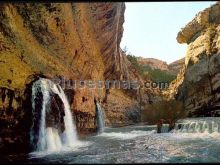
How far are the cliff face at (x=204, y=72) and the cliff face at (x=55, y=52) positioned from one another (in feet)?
29.3

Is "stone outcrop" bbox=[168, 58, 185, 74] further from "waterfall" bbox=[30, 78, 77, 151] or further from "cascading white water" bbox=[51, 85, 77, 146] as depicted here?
"waterfall" bbox=[30, 78, 77, 151]

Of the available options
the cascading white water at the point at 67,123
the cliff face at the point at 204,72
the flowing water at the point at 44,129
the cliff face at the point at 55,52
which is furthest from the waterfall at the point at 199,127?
the cliff face at the point at 204,72

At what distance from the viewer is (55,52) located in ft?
56.4

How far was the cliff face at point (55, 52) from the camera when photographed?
37.2 ft

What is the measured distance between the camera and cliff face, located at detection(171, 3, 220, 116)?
31766 mm

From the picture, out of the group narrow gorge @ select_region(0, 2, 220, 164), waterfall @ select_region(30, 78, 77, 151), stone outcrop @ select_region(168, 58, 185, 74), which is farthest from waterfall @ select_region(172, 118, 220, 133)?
stone outcrop @ select_region(168, 58, 185, 74)

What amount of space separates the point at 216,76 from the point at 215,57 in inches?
86.4

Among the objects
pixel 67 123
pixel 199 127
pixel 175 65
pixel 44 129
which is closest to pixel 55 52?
pixel 67 123

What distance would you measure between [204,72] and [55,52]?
20.9 metres

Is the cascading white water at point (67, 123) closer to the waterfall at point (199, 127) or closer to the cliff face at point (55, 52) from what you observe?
the cliff face at point (55, 52)

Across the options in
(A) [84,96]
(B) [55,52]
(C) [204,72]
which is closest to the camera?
(B) [55,52]

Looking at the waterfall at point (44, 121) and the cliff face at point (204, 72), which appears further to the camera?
the cliff face at point (204, 72)

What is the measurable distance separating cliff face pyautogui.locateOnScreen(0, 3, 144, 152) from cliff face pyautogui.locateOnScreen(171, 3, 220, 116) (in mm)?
8935

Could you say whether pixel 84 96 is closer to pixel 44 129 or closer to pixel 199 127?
pixel 199 127
